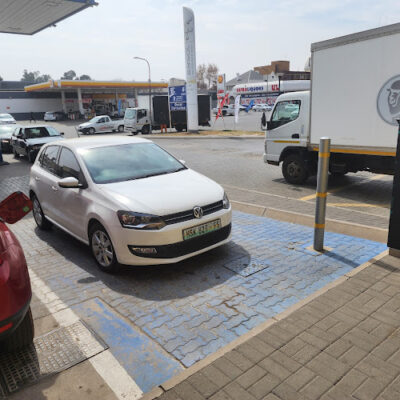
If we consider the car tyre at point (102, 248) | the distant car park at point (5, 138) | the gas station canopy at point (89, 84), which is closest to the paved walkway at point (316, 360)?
the car tyre at point (102, 248)

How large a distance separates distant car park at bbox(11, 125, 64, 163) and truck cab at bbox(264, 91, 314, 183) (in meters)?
9.49

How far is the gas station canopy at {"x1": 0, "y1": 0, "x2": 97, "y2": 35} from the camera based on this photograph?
13711 mm

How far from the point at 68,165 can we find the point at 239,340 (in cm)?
368

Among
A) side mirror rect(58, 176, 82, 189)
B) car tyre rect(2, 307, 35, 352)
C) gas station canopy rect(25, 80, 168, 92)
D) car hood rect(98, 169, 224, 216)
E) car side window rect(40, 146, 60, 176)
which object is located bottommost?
car tyre rect(2, 307, 35, 352)

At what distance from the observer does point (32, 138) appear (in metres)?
15.5

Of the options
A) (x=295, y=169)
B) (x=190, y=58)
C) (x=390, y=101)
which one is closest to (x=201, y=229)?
(x=390, y=101)

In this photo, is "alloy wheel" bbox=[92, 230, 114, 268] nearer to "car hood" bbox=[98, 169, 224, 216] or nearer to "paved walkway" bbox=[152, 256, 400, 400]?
"car hood" bbox=[98, 169, 224, 216]

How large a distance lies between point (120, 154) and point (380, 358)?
13.6 ft

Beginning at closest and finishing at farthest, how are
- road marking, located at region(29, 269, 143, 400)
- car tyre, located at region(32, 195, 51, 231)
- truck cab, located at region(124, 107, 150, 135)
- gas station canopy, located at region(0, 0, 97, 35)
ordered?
road marking, located at region(29, 269, 143, 400), car tyre, located at region(32, 195, 51, 231), gas station canopy, located at region(0, 0, 97, 35), truck cab, located at region(124, 107, 150, 135)

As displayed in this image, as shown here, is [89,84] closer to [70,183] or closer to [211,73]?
[70,183]

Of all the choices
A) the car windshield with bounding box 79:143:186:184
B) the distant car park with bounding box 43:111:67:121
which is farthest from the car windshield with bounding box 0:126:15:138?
the distant car park with bounding box 43:111:67:121

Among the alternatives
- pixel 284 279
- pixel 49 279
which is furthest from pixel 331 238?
pixel 49 279

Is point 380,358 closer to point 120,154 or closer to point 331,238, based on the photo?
point 331,238

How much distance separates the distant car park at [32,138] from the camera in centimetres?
1500
